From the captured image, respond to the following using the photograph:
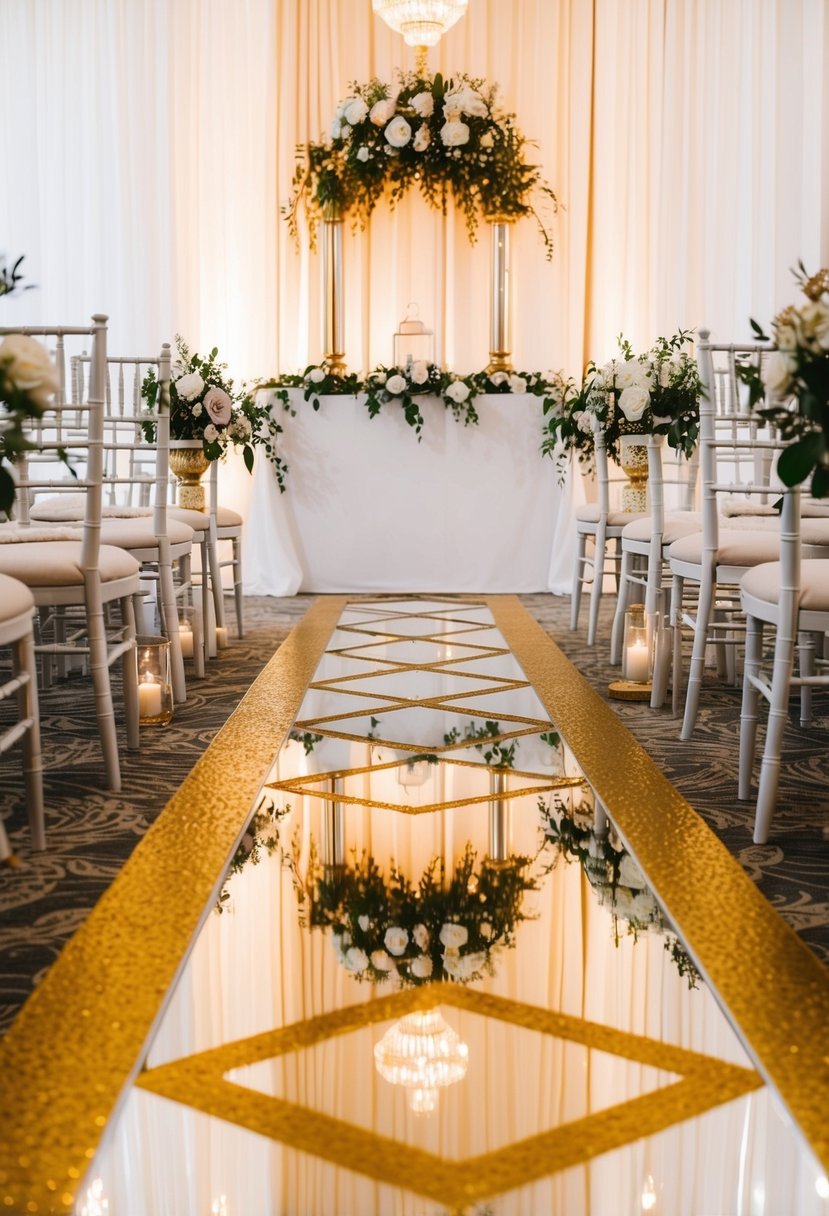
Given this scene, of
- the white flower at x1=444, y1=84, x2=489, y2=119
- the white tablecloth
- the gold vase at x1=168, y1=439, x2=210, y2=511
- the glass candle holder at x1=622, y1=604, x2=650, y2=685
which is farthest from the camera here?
the white flower at x1=444, y1=84, x2=489, y2=119

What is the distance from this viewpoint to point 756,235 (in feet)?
24.9

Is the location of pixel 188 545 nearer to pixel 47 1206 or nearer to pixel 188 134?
pixel 47 1206

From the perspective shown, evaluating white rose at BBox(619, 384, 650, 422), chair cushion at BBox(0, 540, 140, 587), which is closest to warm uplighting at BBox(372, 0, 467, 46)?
white rose at BBox(619, 384, 650, 422)

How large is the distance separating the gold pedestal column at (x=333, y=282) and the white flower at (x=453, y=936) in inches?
219

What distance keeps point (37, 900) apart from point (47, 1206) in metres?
0.99

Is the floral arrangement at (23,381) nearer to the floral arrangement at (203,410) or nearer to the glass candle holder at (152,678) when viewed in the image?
the glass candle holder at (152,678)

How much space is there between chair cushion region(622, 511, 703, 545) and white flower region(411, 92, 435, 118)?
3.52 meters

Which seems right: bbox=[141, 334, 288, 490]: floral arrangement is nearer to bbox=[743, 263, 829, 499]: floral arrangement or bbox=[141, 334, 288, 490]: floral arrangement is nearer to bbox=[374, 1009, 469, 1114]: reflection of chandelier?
bbox=[743, 263, 829, 499]: floral arrangement


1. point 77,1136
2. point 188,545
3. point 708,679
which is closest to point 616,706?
point 708,679

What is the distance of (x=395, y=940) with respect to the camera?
2.02m

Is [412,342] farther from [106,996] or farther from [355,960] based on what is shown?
[106,996]

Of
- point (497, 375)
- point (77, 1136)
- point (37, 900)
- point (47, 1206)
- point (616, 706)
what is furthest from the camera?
point (497, 375)

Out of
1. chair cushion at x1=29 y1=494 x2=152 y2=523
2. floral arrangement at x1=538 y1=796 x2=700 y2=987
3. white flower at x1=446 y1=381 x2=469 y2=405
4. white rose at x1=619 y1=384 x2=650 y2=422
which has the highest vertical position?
white flower at x1=446 y1=381 x2=469 y2=405

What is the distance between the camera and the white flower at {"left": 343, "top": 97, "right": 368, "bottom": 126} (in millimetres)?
6809
